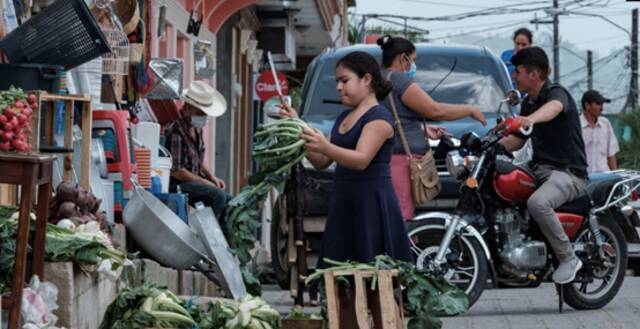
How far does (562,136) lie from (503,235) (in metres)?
0.82

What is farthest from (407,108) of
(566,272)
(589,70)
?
(589,70)

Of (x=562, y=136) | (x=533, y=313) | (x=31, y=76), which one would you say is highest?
(x=31, y=76)

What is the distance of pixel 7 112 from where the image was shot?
804 cm

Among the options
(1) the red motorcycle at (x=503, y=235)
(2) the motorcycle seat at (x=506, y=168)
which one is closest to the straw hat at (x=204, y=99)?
(1) the red motorcycle at (x=503, y=235)

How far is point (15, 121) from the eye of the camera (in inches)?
314

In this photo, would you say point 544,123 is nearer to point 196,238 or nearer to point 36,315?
point 196,238

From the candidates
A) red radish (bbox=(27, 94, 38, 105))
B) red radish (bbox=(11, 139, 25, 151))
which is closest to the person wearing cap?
red radish (bbox=(27, 94, 38, 105))

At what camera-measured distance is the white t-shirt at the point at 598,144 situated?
1911 centimetres

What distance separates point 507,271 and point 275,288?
3479 millimetres

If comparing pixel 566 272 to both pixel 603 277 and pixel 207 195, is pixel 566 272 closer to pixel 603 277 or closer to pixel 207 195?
pixel 603 277

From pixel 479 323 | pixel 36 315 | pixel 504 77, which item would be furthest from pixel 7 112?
pixel 504 77

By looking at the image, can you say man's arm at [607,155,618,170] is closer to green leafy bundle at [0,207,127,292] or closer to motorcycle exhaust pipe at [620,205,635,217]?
motorcycle exhaust pipe at [620,205,635,217]

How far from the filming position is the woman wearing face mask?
35.2 feet

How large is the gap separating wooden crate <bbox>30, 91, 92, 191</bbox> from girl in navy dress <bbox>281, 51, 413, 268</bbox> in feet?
5.03
